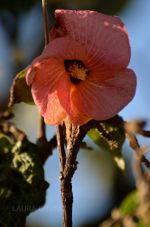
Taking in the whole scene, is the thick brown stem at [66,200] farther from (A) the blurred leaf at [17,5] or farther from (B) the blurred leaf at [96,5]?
(A) the blurred leaf at [17,5]

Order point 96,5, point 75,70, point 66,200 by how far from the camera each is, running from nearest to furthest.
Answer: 1. point 66,200
2. point 75,70
3. point 96,5

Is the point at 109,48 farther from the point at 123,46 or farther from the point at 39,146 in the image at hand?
the point at 39,146

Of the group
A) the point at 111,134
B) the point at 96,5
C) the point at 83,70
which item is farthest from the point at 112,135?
the point at 96,5

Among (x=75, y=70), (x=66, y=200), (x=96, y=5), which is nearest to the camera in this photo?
(x=66, y=200)

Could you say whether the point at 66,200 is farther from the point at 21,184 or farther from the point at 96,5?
the point at 96,5

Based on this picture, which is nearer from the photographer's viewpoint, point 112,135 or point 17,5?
point 112,135

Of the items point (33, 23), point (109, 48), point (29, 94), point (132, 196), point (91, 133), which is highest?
point (109, 48)

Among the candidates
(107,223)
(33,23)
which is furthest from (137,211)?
(33,23)
